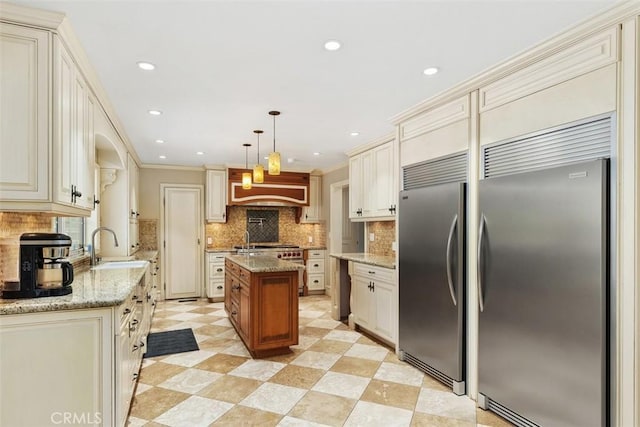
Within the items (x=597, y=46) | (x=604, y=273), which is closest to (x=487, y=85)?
(x=597, y=46)

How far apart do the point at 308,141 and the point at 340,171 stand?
1918 millimetres

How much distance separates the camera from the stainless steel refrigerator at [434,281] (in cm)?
281

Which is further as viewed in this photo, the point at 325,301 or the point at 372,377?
the point at 325,301

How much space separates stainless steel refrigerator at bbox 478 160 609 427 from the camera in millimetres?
1919

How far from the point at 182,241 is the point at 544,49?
593 centimetres

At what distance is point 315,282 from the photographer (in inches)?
271

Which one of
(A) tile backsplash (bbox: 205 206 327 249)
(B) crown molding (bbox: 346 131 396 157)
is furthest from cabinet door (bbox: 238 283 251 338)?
(A) tile backsplash (bbox: 205 206 327 249)

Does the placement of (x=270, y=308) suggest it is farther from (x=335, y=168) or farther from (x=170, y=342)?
(x=335, y=168)

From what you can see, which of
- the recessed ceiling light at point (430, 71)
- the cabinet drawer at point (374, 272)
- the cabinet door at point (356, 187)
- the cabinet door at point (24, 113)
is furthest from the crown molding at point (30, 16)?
the cabinet door at point (356, 187)

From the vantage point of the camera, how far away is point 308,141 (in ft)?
15.4

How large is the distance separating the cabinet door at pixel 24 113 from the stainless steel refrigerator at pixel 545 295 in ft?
8.99

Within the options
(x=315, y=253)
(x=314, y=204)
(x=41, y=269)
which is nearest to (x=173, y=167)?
(x=314, y=204)

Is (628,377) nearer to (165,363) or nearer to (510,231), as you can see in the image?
(510,231)

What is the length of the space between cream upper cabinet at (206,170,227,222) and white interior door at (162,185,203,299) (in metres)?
0.25
